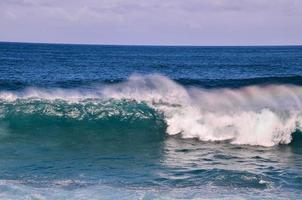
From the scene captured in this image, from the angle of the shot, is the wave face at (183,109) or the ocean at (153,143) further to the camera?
the wave face at (183,109)

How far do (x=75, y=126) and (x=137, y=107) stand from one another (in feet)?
8.70

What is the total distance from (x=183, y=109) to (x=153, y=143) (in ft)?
7.04

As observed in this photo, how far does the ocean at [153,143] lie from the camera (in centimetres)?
1031

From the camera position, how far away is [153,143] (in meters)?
15.3

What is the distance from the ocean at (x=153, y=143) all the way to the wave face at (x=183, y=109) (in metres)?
0.04

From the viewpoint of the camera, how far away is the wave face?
15.7 metres

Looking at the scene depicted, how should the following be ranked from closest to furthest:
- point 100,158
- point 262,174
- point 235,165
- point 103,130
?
point 262,174
point 235,165
point 100,158
point 103,130

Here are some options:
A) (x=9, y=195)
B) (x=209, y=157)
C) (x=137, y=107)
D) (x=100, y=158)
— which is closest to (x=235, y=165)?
(x=209, y=157)

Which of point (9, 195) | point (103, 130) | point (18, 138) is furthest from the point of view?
point (103, 130)

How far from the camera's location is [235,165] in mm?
12312

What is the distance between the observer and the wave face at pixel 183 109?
1570cm

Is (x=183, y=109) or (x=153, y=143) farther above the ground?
(x=183, y=109)

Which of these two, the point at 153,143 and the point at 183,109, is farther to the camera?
the point at 183,109

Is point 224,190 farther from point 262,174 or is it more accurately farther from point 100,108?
point 100,108
